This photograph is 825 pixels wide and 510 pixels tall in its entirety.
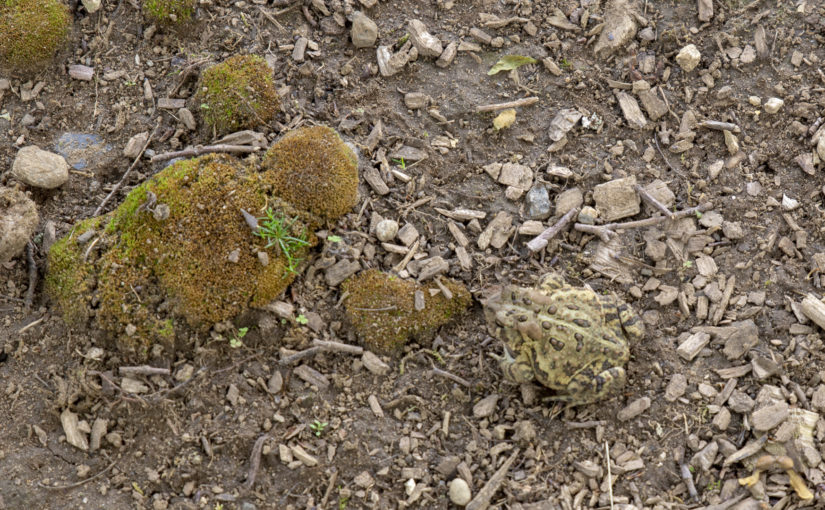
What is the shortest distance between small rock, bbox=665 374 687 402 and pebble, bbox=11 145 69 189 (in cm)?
537

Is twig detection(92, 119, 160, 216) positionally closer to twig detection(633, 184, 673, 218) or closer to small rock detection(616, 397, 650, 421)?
twig detection(633, 184, 673, 218)

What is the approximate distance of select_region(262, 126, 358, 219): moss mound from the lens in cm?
560

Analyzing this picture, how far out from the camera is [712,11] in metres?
6.58

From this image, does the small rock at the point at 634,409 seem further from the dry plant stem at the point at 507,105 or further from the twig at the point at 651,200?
the dry plant stem at the point at 507,105

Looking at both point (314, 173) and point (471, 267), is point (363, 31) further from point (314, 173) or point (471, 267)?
point (471, 267)

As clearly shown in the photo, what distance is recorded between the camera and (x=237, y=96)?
5969 mm

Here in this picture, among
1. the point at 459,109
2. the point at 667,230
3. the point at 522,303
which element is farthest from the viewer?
the point at 459,109

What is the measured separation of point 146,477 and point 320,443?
4.26 feet

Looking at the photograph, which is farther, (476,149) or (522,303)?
(476,149)

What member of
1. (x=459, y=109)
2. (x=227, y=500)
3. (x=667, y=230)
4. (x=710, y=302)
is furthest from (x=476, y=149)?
(x=227, y=500)

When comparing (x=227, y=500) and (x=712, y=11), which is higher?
(x=712, y=11)

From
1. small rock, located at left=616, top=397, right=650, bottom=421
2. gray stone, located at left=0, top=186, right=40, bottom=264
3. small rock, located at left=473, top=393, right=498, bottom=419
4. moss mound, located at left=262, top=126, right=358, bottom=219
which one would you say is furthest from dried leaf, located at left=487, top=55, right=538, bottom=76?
gray stone, located at left=0, top=186, right=40, bottom=264

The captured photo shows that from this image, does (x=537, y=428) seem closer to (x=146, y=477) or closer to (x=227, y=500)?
(x=227, y=500)

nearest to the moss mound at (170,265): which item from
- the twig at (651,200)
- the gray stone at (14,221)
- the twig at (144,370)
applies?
the twig at (144,370)
